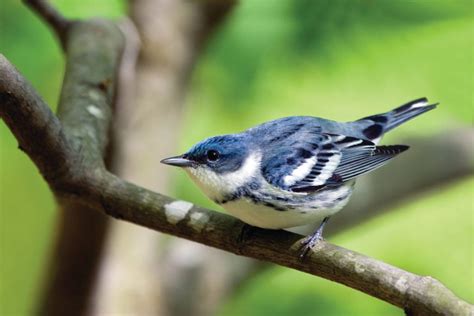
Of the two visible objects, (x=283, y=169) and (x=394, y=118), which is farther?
(x=394, y=118)

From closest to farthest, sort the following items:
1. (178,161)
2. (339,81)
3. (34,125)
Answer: (34,125), (178,161), (339,81)

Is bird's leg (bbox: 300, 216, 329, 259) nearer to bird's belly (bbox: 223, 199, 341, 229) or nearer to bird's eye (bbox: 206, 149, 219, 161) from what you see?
bird's belly (bbox: 223, 199, 341, 229)

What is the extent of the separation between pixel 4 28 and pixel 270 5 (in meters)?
1.22

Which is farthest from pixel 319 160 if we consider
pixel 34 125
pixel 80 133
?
pixel 34 125

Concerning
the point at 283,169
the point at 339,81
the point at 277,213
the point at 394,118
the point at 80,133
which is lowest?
the point at 277,213

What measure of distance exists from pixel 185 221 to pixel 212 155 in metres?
0.25

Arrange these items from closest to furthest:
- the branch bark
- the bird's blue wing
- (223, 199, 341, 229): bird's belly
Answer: the branch bark
(223, 199, 341, 229): bird's belly
the bird's blue wing

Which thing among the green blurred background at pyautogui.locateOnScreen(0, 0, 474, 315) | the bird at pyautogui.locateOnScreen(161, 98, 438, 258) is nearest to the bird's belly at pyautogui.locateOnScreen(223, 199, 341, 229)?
the bird at pyautogui.locateOnScreen(161, 98, 438, 258)

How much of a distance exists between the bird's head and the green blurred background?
121 cm

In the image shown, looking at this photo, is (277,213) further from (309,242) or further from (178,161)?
(178,161)

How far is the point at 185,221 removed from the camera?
169cm

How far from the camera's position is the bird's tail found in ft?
7.54

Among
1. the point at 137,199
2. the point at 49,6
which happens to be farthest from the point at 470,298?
the point at 49,6

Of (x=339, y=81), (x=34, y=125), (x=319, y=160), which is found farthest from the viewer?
(x=339, y=81)
